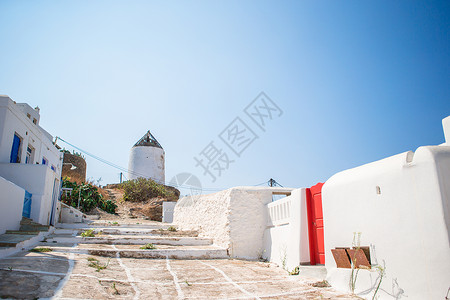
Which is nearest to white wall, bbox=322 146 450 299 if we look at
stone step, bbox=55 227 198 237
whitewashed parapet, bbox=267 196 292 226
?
whitewashed parapet, bbox=267 196 292 226

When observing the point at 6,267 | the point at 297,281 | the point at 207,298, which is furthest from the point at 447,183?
the point at 6,267

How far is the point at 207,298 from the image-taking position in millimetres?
3984

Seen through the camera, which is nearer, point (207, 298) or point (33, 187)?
point (207, 298)

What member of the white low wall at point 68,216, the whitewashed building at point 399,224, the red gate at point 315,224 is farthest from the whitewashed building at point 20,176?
the whitewashed building at point 399,224

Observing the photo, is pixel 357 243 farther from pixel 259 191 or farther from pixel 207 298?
pixel 259 191

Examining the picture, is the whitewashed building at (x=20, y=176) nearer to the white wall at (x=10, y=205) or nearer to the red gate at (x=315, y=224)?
the white wall at (x=10, y=205)

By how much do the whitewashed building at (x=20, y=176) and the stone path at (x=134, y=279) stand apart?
2.14m

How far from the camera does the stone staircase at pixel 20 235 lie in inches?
215

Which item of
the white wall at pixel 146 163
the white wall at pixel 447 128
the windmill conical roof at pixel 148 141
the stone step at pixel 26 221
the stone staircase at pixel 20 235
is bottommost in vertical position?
the stone staircase at pixel 20 235

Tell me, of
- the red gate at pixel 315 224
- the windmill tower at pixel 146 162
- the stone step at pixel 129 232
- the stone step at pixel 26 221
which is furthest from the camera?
the windmill tower at pixel 146 162

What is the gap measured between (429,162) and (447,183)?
10.6 inches

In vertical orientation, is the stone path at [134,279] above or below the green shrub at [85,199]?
below

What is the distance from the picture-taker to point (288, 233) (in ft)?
20.5

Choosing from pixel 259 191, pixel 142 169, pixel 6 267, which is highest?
pixel 142 169
